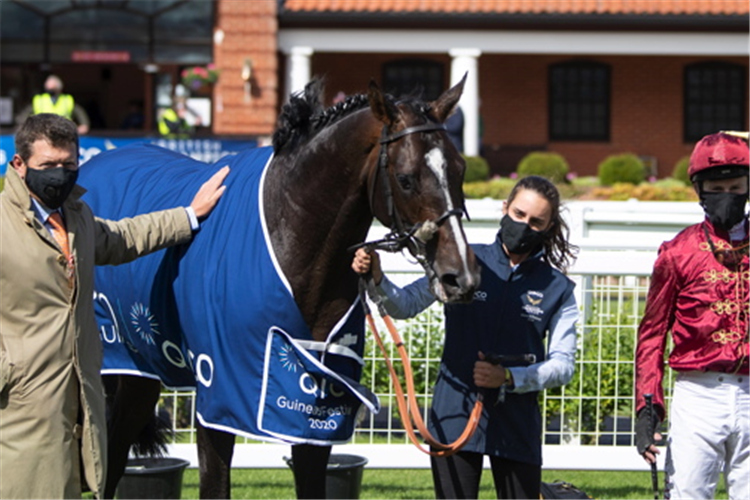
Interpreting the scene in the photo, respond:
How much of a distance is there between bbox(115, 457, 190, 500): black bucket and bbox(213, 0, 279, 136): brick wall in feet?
60.0

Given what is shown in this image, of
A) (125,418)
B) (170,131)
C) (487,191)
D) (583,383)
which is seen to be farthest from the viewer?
(170,131)

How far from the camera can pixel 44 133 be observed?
4.00 m

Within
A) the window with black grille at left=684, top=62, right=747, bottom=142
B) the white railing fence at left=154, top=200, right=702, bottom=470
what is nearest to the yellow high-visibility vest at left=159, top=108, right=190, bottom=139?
the window with black grille at left=684, top=62, right=747, bottom=142

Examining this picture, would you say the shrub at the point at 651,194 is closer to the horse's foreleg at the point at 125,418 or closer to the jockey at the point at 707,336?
the horse's foreleg at the point at 125,418

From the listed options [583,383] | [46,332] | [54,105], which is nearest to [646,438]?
[46,332]

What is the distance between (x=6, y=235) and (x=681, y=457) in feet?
7.10

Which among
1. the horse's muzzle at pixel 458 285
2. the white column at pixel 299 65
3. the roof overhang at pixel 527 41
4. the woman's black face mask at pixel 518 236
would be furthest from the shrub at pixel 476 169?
the horse's muzzle at pixel 458 285

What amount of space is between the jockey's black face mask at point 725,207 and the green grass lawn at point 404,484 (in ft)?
7.89

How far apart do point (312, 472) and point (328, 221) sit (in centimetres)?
88

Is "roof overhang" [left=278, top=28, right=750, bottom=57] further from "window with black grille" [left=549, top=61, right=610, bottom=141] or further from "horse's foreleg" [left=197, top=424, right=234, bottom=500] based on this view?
"horse's foreleg" [left=197, top=424, right=234, bottom=500]

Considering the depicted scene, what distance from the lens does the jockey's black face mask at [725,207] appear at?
4152 mm

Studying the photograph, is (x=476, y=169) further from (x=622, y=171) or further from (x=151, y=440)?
(x=151, y=440)

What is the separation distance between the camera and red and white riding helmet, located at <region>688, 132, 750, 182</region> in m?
4.14

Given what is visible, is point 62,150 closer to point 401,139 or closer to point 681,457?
point 401,139
